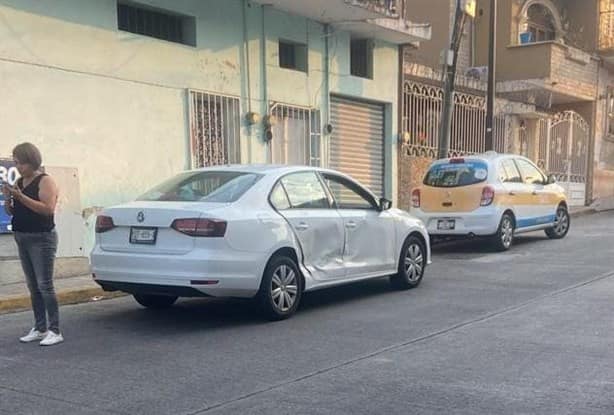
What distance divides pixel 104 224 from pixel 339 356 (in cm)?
279

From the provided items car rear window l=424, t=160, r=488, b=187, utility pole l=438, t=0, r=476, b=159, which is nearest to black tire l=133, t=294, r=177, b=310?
car rear window l=424, t=160, r=488, b=187

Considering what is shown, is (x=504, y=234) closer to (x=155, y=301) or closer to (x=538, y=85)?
(x=155, y=301)

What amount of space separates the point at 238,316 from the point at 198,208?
1422 mm

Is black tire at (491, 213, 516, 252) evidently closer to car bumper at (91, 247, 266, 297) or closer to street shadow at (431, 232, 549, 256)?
street shadow at (431, 232, 549, 256)

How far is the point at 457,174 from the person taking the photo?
12.5m

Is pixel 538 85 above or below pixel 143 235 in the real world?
above

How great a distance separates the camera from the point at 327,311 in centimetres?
752

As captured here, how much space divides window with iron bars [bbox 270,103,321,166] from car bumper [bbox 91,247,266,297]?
6.96m

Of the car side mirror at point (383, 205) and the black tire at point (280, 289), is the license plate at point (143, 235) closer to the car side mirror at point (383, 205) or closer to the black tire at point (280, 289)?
the black tire at point (280, 289)

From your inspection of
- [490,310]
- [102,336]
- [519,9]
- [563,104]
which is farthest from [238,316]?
[563,104]

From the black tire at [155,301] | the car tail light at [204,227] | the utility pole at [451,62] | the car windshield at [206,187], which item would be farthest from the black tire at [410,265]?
the utility pole at [451,62]

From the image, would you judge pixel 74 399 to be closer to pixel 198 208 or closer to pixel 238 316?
pixel 198 208

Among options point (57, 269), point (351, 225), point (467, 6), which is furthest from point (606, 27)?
point (57, 269)

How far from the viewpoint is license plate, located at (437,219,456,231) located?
12258mm
